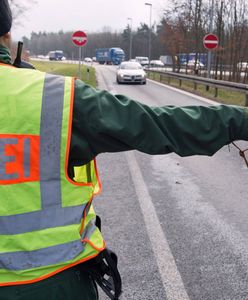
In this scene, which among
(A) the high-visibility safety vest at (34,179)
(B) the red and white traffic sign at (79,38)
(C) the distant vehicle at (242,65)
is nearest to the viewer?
(A) the high-visibility safety vest at (34,179)

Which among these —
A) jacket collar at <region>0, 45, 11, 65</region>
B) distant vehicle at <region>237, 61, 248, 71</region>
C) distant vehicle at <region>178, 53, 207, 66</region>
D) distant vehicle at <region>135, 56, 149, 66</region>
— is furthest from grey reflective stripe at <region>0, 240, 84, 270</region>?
distant vehicle at <region>135, 56, 149, 66</region>

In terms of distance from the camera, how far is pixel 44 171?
1.44 metres

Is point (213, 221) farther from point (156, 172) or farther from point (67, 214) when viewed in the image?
point (67, 214)

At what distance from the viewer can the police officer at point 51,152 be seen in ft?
4.66

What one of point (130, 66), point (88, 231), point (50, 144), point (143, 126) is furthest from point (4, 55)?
point (130, 66)

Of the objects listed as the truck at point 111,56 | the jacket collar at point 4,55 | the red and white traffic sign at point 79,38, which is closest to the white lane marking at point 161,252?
the jacket collar at point 4,55

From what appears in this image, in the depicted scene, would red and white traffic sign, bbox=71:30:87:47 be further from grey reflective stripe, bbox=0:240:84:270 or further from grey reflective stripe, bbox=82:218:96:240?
grey reflective stripe, bbox=0:240:84:270

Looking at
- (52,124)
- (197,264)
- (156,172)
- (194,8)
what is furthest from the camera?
(194,8)

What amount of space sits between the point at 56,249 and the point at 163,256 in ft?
8.05

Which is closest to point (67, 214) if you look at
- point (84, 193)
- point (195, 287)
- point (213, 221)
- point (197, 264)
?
point (84, 193)

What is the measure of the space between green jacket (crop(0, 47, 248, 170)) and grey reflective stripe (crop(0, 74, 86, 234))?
58 mm

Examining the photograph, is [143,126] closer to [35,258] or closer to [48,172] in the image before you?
[48,172]

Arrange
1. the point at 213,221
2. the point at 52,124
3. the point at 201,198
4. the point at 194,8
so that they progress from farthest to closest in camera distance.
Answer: the point at 194,8, the point at 201,198, the point at 213,221, the point at 52,124

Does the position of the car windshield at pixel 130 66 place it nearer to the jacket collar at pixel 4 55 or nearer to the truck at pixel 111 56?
the jacket collar at pixel 4 55
